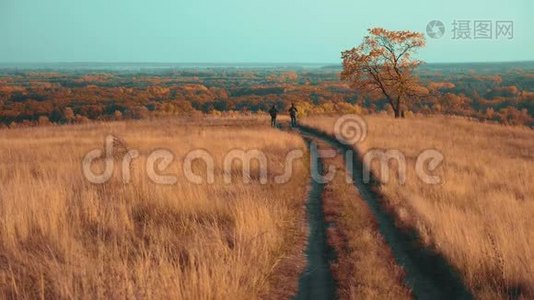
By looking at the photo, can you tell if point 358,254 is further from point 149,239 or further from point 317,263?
point 149,239

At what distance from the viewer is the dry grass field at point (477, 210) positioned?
629 cm

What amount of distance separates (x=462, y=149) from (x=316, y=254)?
54.9 ft

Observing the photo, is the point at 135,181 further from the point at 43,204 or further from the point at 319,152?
the point at 319,152

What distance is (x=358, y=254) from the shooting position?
23.7ft

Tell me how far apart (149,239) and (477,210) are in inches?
262

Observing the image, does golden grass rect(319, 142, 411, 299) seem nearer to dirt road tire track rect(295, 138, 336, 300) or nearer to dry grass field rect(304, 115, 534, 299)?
dirt road tire track rect(295, 138, 336, 300)

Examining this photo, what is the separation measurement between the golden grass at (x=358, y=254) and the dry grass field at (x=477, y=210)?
760 mm

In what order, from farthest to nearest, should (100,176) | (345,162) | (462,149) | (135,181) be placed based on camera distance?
(462,149)
(345,162)
(100,176)
(135,181)

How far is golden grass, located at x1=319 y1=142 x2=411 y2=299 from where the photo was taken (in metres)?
5.95

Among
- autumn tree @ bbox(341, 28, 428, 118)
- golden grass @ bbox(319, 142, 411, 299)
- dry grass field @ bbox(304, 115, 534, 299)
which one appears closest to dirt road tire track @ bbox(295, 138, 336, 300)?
golden grass @ bbox(319, 142, 411, 299)

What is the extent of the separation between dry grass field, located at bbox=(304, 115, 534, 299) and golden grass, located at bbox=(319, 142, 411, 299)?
760 mm

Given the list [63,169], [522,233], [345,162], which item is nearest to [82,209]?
[63,169]

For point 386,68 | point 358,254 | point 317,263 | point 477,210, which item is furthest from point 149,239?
point 386,68

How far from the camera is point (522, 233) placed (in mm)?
7504
